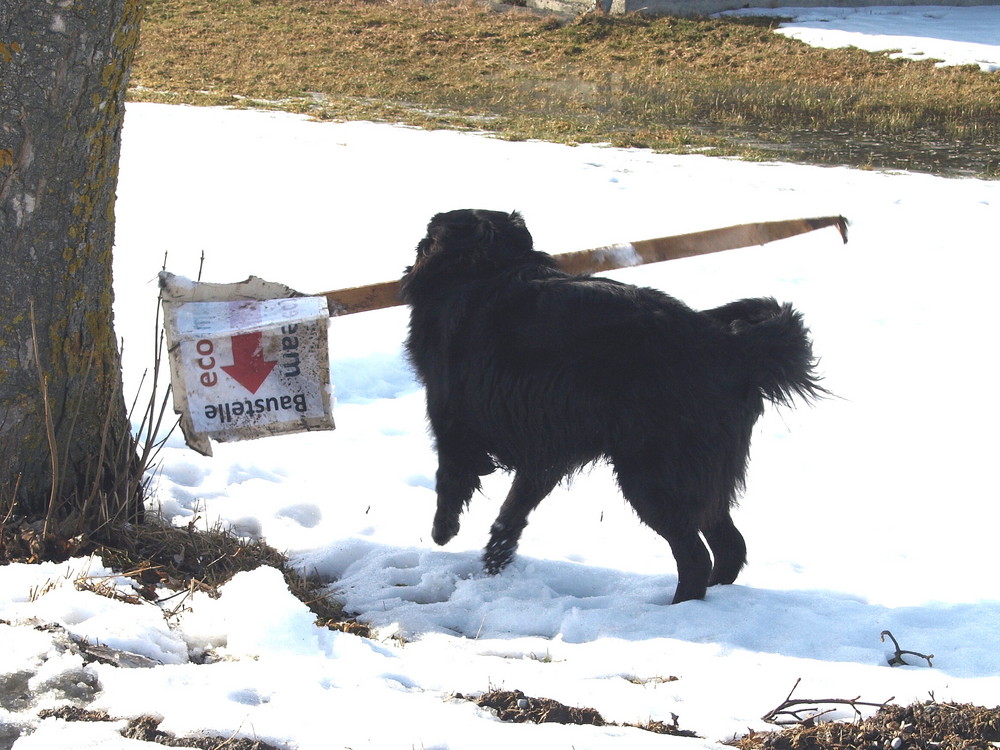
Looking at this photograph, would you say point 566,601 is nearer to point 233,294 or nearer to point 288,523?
point 288,523

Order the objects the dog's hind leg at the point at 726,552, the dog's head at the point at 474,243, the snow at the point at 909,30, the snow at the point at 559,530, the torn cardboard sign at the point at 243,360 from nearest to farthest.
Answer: the snow at the point at 559,530, the torn cardboard sign at the point at 243,360, the dog's hind leg at the point at 726,552, the dog's head at the point at 474,243, the snow at the point at 909,30

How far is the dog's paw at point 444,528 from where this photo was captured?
12.0 ft

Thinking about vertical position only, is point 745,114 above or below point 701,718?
above

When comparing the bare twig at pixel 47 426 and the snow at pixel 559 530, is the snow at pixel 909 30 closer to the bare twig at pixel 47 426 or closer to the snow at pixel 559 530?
the snow at pixel 559 530

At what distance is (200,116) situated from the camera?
1085 centimetres

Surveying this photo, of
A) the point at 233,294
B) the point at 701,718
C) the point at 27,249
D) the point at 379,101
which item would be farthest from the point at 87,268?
the point at 379,101

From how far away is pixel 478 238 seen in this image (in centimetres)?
359

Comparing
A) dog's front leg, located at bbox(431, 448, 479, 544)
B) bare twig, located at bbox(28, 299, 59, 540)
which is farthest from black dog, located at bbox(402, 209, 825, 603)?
bare twig, located at bbox(28, 299, 59, 540)

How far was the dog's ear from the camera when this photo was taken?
3586mm

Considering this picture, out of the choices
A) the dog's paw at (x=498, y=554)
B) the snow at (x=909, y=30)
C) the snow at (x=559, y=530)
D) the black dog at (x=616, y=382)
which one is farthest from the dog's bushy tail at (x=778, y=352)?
the snow at (x=909, y=30)

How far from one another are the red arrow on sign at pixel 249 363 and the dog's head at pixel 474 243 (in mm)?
696

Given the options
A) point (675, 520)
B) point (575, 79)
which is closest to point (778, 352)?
point (675, 520)

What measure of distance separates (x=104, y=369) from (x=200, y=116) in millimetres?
8584

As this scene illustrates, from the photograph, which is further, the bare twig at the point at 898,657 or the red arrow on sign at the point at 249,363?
the red arrow on sign at the point at 249,363
